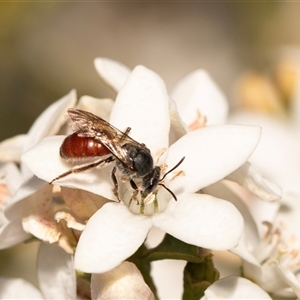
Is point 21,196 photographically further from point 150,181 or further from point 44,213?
point 150,181

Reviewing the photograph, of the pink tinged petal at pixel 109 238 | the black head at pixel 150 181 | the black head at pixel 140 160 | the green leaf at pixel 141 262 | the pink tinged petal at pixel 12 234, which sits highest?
the black head at pixel 140 160

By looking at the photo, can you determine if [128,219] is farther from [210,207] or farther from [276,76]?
[276,76]

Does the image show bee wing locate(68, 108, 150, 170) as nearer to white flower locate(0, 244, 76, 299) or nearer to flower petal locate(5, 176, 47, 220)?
flower petal locate(5, 176, 47, 220)

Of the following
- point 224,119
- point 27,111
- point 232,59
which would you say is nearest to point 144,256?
point 224,119

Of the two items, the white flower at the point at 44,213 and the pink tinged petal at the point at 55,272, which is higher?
the white flower at the point at 44,213

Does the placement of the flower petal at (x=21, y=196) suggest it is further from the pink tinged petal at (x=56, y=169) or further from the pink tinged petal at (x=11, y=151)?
the pink tinged petal at (x=11, y=151)

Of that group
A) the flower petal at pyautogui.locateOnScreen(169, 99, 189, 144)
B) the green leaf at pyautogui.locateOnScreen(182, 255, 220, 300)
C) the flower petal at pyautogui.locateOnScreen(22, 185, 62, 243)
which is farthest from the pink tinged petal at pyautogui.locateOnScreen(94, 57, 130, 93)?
the green leaf at pyautogui.locateOnScreen(182, 255, 220, 300)

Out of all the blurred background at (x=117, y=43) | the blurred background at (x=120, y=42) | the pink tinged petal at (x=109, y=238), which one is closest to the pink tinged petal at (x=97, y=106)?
the pink tinged petal at (x=109, y=238)
